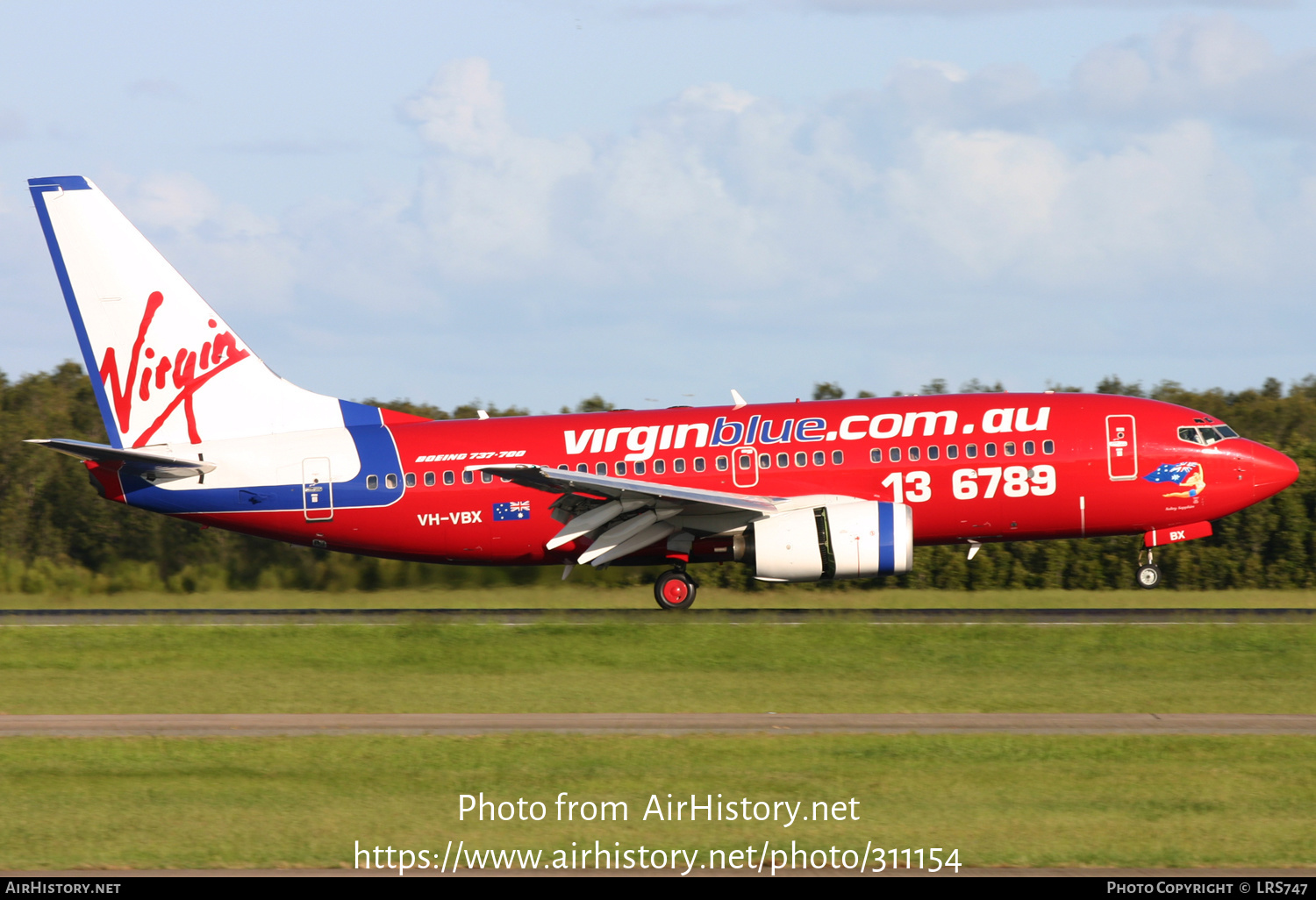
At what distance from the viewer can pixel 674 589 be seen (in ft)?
101

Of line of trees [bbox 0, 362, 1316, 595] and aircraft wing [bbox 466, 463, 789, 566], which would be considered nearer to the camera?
aircraft wing [bbox 466, 463, 789, 566]

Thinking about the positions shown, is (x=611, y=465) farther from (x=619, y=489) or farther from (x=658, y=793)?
(x=658, y=793)

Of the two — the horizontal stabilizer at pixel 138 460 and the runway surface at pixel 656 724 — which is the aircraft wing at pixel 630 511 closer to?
the horizontal stabilizer at pixel 138 460

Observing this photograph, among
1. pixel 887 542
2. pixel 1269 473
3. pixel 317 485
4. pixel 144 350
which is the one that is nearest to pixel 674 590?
pixel 887 542

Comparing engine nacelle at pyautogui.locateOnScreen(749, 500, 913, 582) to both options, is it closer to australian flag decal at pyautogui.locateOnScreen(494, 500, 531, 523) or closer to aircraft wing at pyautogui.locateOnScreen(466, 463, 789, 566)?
aircraft wing at pyautogui.locateOnScreen(466, 463, 789, 566)

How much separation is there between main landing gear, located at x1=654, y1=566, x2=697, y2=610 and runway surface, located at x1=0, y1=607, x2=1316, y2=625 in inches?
13.6

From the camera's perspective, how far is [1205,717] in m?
18.1

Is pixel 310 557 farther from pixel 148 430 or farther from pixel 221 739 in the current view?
pixel 221 739

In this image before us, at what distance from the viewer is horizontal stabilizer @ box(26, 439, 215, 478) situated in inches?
1180

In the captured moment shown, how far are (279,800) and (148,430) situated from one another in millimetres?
20435

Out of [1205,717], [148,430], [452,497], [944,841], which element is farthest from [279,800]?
[148,430]

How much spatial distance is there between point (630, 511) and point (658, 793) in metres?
15.7

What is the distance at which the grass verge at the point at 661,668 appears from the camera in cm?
2002

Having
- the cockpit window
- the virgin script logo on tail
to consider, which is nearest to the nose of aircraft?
the cockpit window
